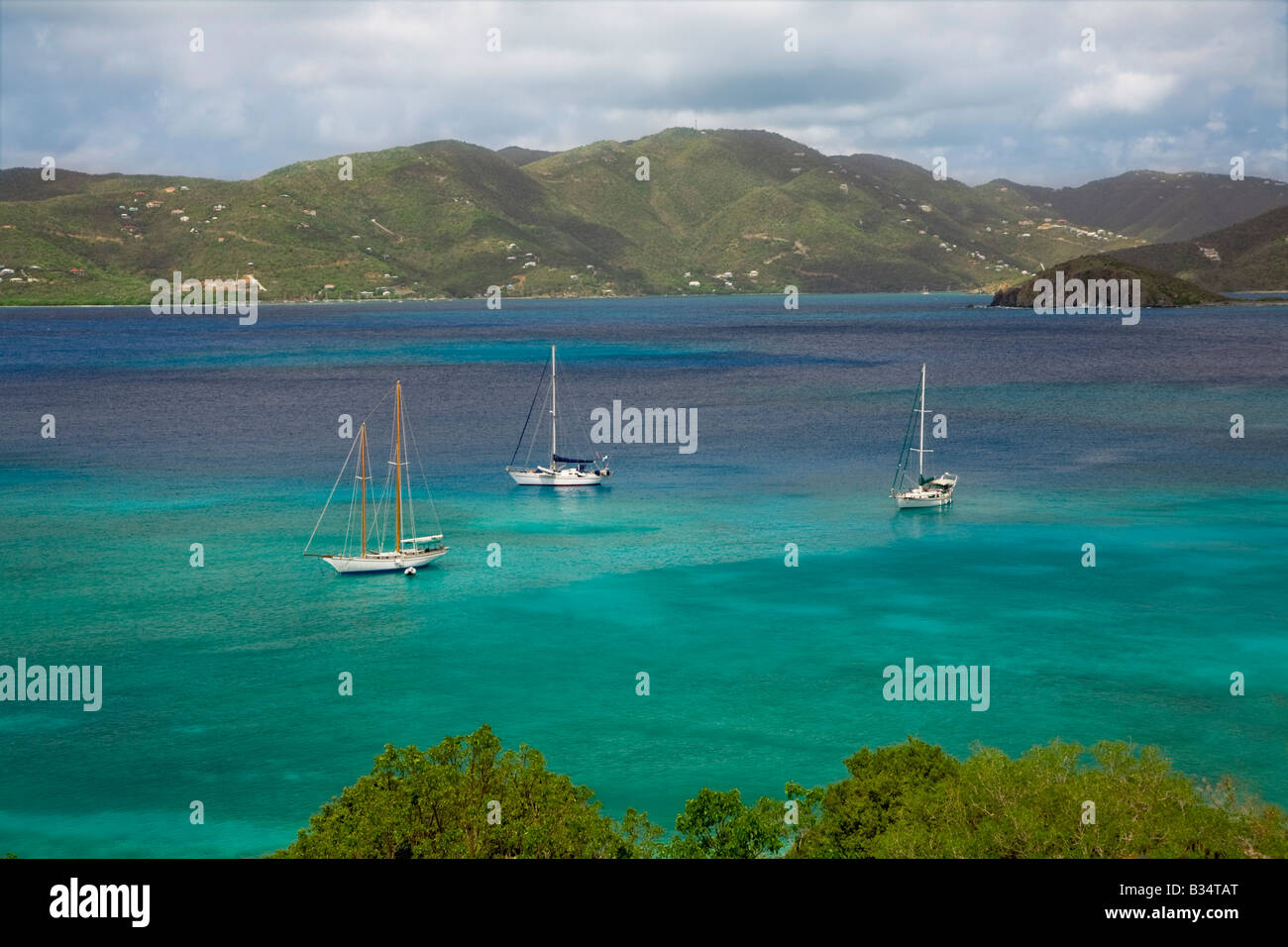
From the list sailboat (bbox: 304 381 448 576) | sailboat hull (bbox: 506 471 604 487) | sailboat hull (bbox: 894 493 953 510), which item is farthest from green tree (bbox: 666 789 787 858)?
sailboat hull (bbox: 506 471 604 487)

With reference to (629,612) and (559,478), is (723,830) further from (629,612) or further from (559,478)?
(559,478)

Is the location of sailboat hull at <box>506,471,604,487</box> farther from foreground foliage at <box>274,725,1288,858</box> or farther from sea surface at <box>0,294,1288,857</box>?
foreground foliage at <box>274,725,1288,858</box>

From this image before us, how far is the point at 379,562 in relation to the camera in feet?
177

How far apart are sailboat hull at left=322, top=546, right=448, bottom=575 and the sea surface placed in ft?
2.12

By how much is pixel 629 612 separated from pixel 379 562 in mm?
12841

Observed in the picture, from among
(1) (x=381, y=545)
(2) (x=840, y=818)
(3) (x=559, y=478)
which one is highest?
(3) (x=559, y=478)

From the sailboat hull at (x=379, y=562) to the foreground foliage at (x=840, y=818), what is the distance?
104 feet

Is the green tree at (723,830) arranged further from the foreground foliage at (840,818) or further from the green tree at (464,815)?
the green tree at (464,815)

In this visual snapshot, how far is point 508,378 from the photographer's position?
467 ft

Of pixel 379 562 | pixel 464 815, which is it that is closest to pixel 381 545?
pixel 379 562

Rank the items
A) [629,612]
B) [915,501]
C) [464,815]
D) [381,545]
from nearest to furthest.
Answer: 1. [464,815]
2. [629,612]
3. [381,545]
4. [915,501]

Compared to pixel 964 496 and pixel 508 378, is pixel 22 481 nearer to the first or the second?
pixel 964 496
